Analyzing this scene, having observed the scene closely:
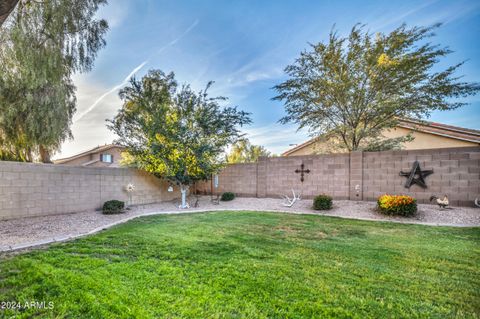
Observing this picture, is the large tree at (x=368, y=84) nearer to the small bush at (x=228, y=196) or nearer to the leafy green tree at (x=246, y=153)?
the small bush at (x=228, y=196)

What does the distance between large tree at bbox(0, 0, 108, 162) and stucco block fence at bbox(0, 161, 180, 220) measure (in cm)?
339

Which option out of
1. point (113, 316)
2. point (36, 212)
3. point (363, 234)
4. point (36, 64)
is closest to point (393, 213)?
point (363, 234)

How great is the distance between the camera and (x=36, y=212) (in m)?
7.58

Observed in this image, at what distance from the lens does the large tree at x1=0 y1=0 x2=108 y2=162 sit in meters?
7.27

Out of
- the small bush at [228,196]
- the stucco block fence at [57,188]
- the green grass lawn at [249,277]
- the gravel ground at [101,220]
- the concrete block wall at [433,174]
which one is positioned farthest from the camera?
the small bush at [228,196]

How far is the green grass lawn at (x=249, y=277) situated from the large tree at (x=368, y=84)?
8.23 m

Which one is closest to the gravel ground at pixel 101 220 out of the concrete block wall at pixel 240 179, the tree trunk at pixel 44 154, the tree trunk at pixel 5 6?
the concrete block wall at pixel 240 179

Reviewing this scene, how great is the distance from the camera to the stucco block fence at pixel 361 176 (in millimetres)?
8258

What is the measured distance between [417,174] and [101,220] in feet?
39.1

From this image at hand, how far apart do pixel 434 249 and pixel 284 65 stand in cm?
1107

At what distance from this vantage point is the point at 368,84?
1163 cm

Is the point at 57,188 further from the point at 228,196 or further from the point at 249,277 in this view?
the point at 249,277

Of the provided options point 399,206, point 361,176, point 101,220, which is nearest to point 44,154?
point 101,220

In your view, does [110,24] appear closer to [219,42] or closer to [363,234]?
[219,42]
